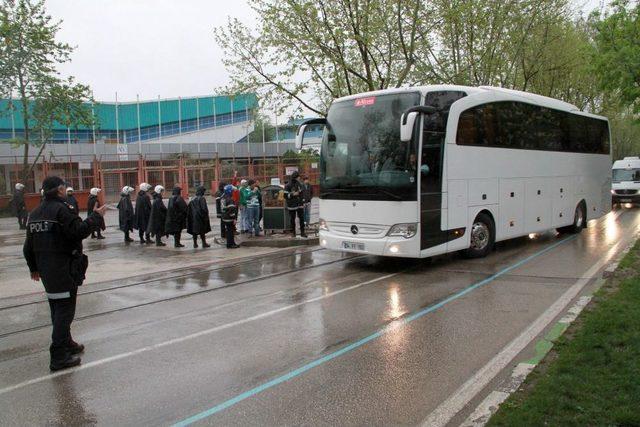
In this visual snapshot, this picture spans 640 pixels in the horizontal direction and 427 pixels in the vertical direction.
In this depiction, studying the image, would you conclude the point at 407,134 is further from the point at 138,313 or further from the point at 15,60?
the point at 15,60

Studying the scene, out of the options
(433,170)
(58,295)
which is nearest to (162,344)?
(58,295)

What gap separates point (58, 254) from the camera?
5.59 metres

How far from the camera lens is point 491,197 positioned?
468 inches

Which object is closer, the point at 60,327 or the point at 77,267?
the point at 60,327

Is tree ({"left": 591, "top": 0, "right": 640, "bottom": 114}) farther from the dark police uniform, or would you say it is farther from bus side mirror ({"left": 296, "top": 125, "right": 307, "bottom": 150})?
the dark police uniform

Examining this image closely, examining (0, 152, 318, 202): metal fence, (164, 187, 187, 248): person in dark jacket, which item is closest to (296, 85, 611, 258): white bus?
(164, 187, 187, 248): person in dark jacket

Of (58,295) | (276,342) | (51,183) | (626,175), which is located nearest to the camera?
(58,295)

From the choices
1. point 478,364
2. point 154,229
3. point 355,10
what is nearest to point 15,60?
point 154,229

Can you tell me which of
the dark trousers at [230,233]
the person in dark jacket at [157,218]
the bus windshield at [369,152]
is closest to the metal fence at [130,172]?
the person in dark jacket at [157,218]

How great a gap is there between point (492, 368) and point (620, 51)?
1530 centimetres

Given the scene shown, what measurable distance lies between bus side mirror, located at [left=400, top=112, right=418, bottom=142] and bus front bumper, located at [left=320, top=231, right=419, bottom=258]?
6.27ft

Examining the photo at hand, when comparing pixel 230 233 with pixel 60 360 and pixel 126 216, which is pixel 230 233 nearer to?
pixel 126 216

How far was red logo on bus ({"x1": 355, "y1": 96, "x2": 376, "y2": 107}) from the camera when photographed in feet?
34.4

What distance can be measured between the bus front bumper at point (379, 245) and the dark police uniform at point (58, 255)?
5.65 metres
